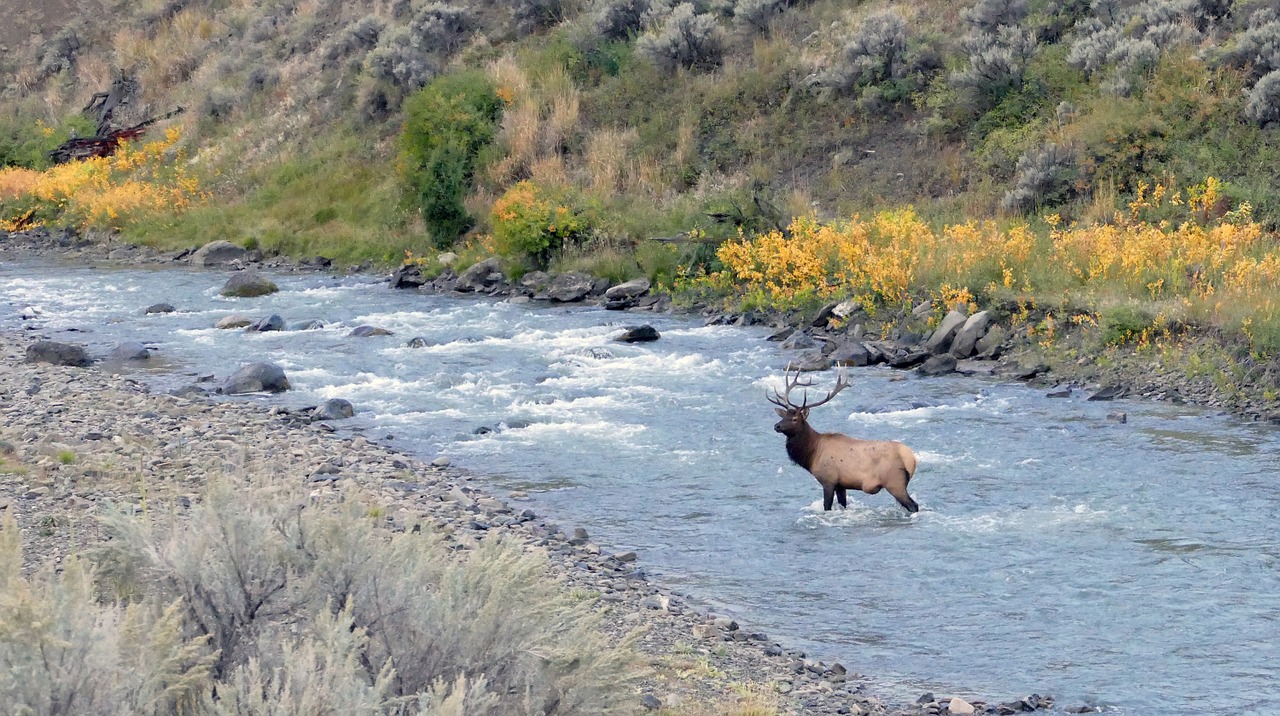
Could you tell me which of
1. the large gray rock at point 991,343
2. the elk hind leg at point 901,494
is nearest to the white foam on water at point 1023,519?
the elk hind leg at point 901,494

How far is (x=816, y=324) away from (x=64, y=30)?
132ft

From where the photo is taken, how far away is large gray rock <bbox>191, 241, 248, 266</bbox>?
29.0 m

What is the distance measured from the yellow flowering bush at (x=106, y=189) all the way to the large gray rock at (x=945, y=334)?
22126 mm

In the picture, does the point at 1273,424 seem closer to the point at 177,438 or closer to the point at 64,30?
the point at 177,438

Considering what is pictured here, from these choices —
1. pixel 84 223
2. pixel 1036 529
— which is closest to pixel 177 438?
pixel 1036 529

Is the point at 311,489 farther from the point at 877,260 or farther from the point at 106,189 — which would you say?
the point at 106,189

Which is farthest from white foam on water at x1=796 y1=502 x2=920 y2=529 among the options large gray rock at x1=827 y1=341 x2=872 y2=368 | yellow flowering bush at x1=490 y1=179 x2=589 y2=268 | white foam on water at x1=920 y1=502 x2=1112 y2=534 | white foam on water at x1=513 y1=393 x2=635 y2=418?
yellow flowering bush at x1=490 y1=179 x2=589 y2=268

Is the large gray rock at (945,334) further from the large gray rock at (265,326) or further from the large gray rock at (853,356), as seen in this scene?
the large gray rock at (265,326)

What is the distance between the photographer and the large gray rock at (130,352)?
58.1 ft

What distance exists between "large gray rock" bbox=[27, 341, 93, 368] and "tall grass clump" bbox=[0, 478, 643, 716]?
1252cm

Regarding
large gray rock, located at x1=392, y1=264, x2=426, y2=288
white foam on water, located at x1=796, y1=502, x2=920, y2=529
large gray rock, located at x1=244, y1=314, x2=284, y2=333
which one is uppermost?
white foam on water, located at x1=796, y1=502, x2=920, y2=529

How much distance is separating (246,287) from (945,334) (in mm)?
12800

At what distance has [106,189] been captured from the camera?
3522 cm

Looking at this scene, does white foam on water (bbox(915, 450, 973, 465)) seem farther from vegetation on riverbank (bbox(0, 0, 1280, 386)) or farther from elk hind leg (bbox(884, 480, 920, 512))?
vegetation on riverbank (bbox(0, 0, 1280, 386))
